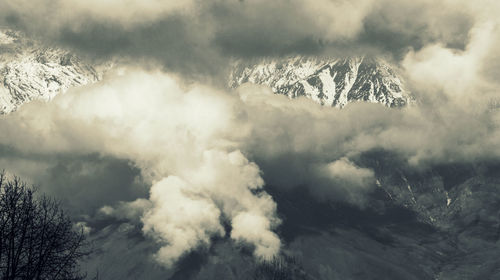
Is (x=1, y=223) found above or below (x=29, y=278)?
above

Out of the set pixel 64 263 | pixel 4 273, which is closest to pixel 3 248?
pixel 4 273

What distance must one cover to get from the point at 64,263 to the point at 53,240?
8.86 feet

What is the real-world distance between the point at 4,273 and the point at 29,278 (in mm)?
3067

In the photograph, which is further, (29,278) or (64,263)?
(64,263)

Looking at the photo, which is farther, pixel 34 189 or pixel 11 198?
pixel 34 189

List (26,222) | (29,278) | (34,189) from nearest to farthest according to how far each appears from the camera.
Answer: (29,278) < (26,222) < (34,189)

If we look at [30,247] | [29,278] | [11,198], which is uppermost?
Result: [11,198]

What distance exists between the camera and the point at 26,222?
48469 millimetres

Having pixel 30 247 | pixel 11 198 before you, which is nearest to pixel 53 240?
pixel 30 247

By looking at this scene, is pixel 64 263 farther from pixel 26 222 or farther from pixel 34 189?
pixel 34 189

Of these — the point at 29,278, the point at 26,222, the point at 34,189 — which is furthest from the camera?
the point at 34,189

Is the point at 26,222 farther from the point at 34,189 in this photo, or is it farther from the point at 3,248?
the point at 34,189

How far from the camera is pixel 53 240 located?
48719 mm

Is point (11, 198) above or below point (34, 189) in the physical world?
below
